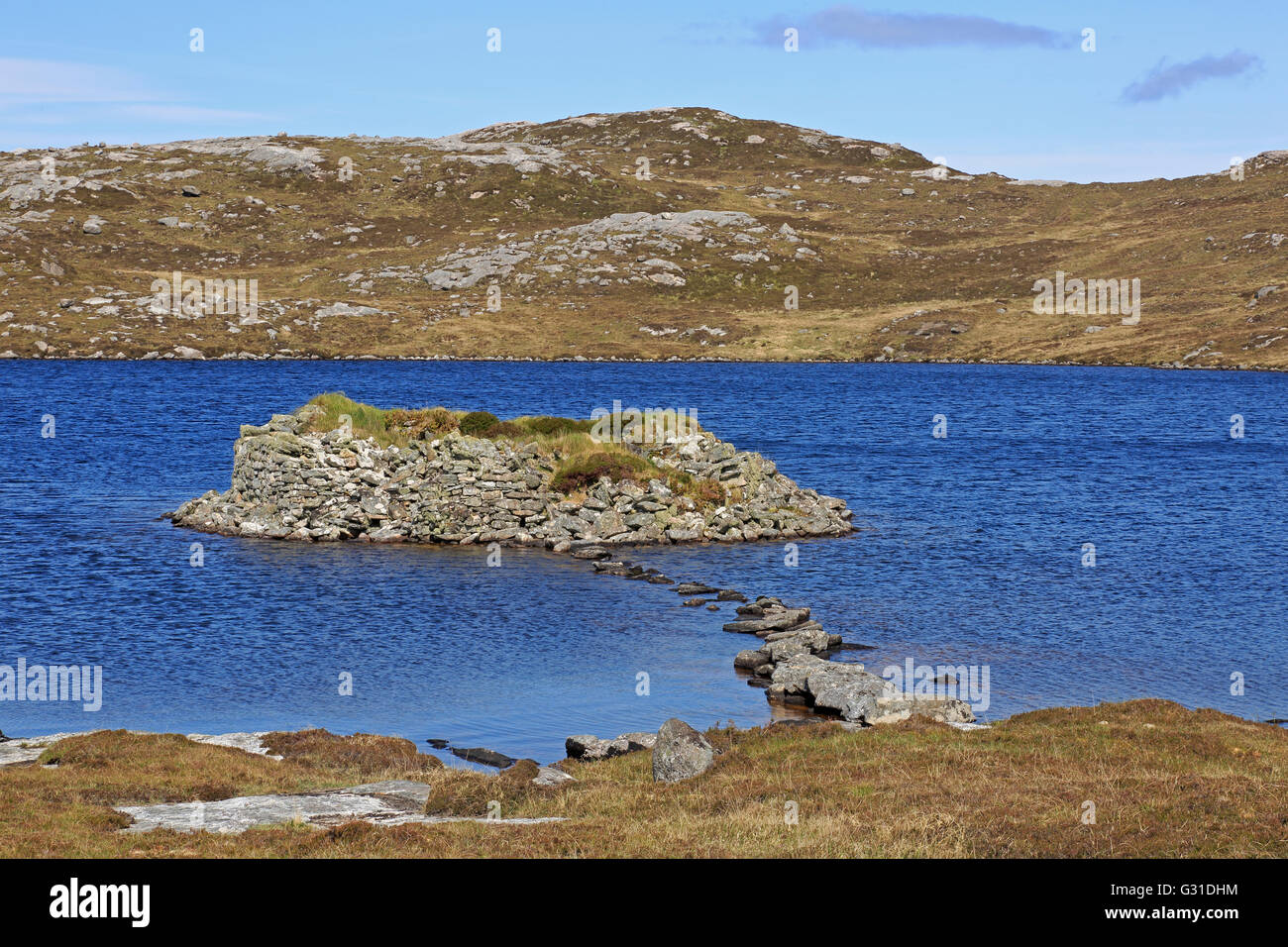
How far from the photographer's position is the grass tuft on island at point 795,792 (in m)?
18.2

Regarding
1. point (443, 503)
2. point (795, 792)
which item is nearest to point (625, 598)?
point (443, 503)

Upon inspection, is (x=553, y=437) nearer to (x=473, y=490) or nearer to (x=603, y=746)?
(x=473, y=490)

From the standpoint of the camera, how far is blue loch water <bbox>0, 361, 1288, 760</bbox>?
34.5m

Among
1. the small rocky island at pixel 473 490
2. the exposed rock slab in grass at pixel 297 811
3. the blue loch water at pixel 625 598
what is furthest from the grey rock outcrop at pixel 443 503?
the exposed rock slab in grass at pixel 297 811

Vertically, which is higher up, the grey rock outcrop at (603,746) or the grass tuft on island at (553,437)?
the grass tuft on island at (553,437)

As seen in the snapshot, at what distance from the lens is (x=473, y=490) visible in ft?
203

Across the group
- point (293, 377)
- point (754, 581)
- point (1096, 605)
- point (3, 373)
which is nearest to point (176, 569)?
point (754, 581)

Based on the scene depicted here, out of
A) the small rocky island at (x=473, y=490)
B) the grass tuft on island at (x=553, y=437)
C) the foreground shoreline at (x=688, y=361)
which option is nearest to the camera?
the small rocky island at (x=473, y=490)

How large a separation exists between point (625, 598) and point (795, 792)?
2582 cm

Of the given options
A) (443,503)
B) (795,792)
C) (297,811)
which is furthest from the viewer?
(443,503)

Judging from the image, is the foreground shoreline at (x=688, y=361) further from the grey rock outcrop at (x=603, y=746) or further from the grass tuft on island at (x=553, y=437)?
the grey rock outcrop at (x=603, y=746)

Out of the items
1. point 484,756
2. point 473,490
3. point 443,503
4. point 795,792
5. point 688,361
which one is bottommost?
Result: point 484,756

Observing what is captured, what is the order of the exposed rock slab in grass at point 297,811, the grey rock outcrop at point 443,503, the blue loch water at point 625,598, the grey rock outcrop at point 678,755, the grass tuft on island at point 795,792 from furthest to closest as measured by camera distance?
1. the grey rock outcrop at point 443,503
2. the blue loch water at point 625,598
3. the grey rock outcrop at point 678,755
4. the exposed rock slab in grass at point 297,811
5. the grass tuft on island at point 795,792

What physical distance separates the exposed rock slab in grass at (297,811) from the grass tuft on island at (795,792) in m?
0.61
